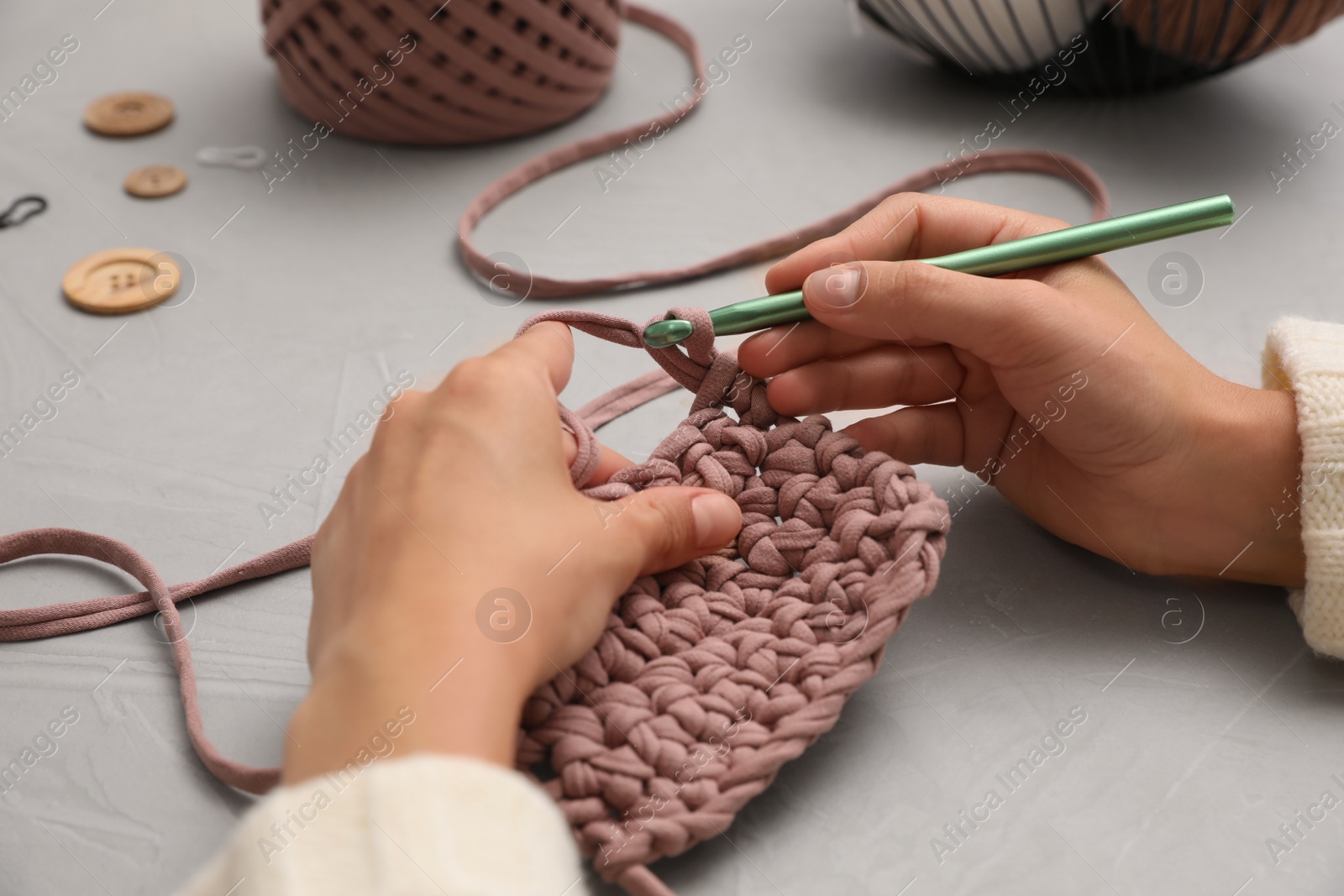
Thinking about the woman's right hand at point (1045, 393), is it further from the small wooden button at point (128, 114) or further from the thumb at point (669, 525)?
the small wooden button at point (128, 114)

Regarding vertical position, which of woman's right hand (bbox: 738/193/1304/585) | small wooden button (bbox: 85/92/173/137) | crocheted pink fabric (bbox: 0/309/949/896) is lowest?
small wooden button (bbox: 85/92/173/137)

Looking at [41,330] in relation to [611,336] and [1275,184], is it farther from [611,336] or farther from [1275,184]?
[1275,184]

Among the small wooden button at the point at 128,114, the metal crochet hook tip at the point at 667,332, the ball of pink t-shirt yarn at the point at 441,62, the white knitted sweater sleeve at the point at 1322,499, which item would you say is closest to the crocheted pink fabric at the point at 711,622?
the metal crochet hook tip at the point at 667,332

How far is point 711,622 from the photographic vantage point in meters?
0.63

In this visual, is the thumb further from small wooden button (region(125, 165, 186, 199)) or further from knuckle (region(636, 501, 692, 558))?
small wooden button (region(125, 165, 186, 199))

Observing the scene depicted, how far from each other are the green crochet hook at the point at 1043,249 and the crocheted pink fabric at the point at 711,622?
0.11ft

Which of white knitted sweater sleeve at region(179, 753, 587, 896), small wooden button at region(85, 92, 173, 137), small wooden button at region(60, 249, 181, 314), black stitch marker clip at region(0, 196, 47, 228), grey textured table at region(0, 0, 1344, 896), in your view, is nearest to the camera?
white knitted sweater sleeve at region(179, 753, 587, 896)

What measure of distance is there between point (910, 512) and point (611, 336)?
225mm

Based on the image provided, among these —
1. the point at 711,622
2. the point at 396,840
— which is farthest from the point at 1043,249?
the point at 396,840

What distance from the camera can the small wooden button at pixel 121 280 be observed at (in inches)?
38.2

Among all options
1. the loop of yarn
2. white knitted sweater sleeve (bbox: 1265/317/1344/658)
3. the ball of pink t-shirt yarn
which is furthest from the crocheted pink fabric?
the ball of pink t-shirt yarn

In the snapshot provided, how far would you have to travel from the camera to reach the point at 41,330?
0.96m

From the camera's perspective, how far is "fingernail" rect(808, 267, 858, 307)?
2.22 feet

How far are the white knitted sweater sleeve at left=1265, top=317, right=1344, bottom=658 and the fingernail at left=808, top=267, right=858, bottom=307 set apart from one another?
0.94 feet
